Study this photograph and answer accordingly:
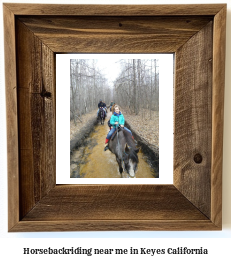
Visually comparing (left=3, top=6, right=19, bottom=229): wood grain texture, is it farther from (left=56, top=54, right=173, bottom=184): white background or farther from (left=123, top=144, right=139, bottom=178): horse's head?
(left=123, top=144, right=139, bottom=178): horse's head

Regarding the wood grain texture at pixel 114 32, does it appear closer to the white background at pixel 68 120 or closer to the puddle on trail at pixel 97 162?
the white background at pixel 68 120

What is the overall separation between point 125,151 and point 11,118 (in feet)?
0.78

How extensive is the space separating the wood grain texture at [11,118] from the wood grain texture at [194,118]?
321 millimetres

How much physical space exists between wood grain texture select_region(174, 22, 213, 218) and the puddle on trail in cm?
7

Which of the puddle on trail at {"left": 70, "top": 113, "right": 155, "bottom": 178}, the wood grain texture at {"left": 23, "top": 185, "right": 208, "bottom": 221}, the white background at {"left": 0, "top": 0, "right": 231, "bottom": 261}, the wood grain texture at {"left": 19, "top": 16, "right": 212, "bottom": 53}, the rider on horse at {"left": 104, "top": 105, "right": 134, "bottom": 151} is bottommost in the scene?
the white background at {"left": 0, "top": 0, "right": 231, "bottom": 261}

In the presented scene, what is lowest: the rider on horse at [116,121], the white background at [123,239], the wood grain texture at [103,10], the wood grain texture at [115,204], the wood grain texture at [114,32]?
the white background at [123,239]

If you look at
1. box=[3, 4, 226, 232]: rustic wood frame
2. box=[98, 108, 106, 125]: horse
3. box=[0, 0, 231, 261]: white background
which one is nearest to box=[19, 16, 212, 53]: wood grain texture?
box=[3, 4, 226, 232]: rustic wood frame

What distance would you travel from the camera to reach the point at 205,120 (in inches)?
17.0

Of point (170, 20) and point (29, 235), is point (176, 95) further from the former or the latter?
point (29, 235)

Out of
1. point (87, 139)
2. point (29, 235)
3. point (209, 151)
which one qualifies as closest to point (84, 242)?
point (29, 235)

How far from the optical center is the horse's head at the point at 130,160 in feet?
1.49

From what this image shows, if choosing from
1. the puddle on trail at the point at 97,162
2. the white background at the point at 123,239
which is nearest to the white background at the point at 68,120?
the puddle on trail at the point at 97,162

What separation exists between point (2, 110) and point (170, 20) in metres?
0.39

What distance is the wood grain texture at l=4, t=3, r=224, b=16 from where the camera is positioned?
1.35 feet
